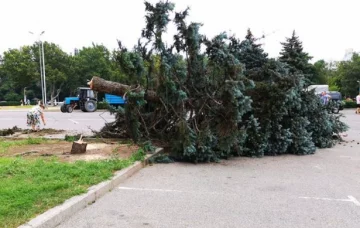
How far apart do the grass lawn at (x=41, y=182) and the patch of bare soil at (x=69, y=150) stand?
554mm

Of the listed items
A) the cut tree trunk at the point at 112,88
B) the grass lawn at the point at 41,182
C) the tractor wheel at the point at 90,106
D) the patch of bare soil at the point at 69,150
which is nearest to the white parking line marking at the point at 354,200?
the grass lawn at the point at 41,182

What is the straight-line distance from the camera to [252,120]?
9016 millimetres

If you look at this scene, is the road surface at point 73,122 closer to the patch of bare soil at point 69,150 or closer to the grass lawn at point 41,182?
the patch of bare soil at point 69,150

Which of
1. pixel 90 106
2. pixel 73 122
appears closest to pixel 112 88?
pixel 73 122

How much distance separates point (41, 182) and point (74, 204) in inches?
45.5

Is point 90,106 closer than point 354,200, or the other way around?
point 354,200

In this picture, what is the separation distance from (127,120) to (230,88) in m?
2.92

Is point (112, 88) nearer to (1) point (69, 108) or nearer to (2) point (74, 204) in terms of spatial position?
(2) point (74, 204)

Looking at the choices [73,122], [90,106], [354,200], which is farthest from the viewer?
[90,106]

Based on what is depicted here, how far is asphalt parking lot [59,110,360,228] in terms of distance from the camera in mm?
4551

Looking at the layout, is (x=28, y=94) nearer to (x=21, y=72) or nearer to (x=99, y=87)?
(x=21, y=72)

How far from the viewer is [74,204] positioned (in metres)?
4.67

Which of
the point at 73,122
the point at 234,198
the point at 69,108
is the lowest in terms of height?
the point at 234,198

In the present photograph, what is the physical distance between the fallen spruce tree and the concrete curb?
230cm
